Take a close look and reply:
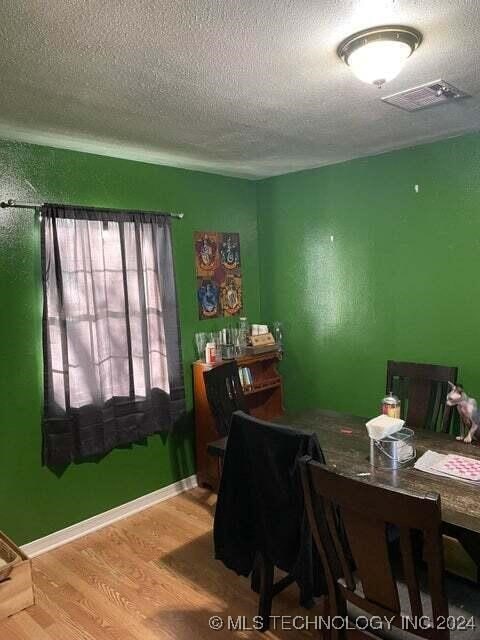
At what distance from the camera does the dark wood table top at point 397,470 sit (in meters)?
1.63

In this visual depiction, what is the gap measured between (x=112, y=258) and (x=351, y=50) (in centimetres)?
188

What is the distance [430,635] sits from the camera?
135cm

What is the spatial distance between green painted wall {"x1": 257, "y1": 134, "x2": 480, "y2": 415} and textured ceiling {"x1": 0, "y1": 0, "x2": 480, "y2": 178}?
0.30m

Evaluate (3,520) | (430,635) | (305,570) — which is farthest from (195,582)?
(430,635)

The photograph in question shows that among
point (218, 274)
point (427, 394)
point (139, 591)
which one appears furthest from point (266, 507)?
point (218, 274)

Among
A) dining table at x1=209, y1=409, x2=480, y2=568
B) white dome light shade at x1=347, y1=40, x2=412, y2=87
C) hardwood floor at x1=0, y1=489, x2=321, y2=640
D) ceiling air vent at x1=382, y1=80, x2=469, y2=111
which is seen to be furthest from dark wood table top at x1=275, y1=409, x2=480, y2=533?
ceiling air vent at x1=382, y1=80, x2=469, y2=111

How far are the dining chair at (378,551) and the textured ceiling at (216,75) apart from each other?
1.38 meters

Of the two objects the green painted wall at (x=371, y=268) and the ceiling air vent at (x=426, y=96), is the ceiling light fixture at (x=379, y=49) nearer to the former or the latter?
the ceiling air vent at (x=426, y=96)

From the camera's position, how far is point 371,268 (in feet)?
11.1

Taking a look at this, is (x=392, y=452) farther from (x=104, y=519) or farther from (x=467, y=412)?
(x=104, y=519)

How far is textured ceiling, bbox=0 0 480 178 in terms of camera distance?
1.47 metres

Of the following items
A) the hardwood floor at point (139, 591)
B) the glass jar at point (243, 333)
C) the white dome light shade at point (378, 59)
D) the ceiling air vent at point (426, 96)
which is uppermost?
the ceiling air vent at point (426, 96)

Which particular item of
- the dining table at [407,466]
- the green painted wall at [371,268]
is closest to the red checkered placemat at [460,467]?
the dining table at [407,466]

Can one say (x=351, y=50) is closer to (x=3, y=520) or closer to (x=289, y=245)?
(x=289, y=245)
